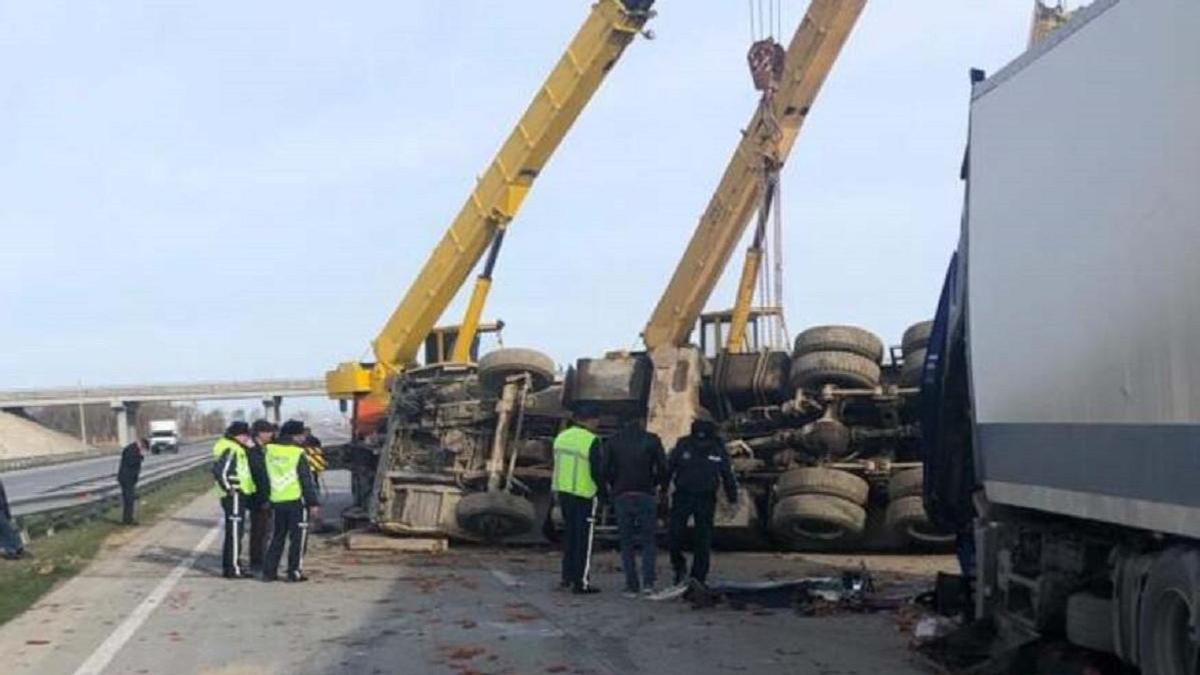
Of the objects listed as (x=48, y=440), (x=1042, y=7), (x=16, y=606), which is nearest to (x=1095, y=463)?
(x=1042, y=7)

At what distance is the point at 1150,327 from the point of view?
6.38 meters

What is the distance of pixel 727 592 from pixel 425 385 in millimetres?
9020

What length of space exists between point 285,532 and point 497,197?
29.3ft

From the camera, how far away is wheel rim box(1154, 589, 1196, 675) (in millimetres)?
6512

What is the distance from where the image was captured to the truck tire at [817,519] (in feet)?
57.7

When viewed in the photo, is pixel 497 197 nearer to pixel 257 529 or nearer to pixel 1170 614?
pixel 257 529

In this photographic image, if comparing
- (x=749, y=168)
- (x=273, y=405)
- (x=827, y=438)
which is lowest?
(x=827, y=438)

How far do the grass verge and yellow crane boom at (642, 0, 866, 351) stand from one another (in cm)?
804

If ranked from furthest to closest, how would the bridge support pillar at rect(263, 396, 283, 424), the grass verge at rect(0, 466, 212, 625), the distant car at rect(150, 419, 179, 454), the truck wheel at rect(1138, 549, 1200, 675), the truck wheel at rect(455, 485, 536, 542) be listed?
1. the bridge support pillar at rect(263, 396, 283, 424)
2. the distant car at rect(150, 419, 179, 454)
3. the truck wheel at rect(455, 485, 536, 542)
4. the grass verge at rect(0, 466, 212, 625)
5. the truck wheel at rect(1138, 549, 1200, 675)

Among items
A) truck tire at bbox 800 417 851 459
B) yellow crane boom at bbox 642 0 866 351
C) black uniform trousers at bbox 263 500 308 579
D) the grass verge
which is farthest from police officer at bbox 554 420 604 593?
yellow crane boom at bbox 642 0 866 351

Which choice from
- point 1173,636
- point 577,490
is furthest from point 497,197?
point 1173,636

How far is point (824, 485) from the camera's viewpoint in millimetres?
17797

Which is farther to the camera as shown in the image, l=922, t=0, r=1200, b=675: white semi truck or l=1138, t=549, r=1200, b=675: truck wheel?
l=1138, t=549, r=1200, b=675: truck wheel

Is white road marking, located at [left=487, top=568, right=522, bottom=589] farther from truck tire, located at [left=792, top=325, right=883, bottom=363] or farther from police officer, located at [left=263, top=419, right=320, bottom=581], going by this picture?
truck tire, located at [left=792, top=325, right=883, bottom=363]
